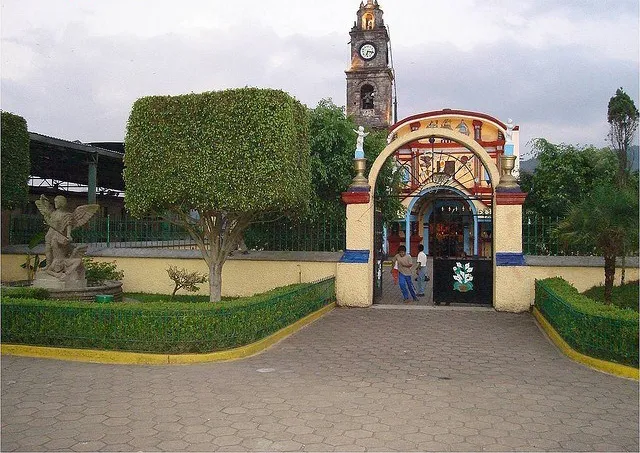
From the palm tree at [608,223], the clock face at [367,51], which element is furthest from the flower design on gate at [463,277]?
the clock face at [367,51]

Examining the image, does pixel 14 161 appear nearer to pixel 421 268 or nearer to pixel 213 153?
pixel 213 153

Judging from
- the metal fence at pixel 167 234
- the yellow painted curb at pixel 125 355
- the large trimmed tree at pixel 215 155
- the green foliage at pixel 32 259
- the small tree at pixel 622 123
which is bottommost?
the yellow painted curb at pixel 125 355

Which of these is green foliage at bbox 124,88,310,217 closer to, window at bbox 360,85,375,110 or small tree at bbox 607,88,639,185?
small tree at bbox 607,88,639,185

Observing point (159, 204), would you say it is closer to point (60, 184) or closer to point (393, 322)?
point (393, 322)

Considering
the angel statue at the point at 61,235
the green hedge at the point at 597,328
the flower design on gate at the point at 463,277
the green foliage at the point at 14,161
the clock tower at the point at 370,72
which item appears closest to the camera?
the green hedge at the point at 597,328

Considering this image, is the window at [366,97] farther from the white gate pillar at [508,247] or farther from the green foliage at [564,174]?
the white gate pillar at [508,247]

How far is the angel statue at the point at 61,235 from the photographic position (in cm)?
1264

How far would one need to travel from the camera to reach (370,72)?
129ft

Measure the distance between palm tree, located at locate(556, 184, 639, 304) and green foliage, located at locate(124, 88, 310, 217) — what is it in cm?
553

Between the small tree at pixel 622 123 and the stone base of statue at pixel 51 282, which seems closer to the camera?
the stone base of statue at pixel 51 282

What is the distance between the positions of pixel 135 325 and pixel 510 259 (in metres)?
8.57

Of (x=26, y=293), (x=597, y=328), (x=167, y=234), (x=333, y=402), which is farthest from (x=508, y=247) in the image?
(x=167, y=234)

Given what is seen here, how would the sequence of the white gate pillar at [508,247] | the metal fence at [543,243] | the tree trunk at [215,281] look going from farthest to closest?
the metal fence at [543,243] < the white gate pillar at [508,247] < the tree trunk at [215,281]

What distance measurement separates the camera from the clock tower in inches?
1545
